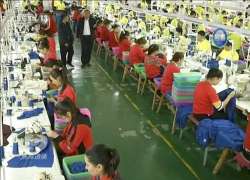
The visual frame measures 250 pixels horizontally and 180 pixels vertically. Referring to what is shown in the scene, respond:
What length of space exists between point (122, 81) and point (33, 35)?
2.82 metres

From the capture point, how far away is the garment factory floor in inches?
201

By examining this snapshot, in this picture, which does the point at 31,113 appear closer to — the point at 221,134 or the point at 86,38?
the point at 221,134

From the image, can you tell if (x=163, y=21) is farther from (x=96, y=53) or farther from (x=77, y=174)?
(x=77, y=174)

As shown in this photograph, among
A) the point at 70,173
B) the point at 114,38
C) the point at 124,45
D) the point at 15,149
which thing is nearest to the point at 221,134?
the point at 70,173

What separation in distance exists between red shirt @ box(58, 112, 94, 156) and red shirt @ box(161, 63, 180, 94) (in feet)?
10.0

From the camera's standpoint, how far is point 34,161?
3527 mm

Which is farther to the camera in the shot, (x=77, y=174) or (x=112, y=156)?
(x=77, y=174)

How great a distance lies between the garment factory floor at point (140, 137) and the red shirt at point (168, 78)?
59 centimetres

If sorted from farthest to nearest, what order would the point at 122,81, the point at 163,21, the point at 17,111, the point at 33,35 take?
the point at 163,21, the point at 33,35, the point at 122,81, the point at 17,111

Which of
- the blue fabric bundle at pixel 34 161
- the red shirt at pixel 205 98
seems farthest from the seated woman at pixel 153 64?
the blue fabric bundle at pixel 34 161

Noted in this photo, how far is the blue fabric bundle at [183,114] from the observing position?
5.85m

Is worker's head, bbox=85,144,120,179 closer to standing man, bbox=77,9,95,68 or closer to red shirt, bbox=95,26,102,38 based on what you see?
standing man, bbox=77,9,95,68

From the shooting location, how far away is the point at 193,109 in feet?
18.7

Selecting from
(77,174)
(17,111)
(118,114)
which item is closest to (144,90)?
(118,114)
